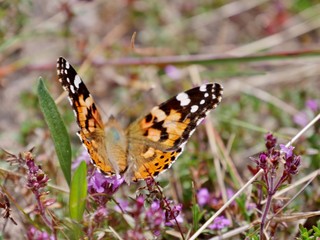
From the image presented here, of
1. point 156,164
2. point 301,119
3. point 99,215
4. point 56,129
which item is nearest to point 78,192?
point 99,215

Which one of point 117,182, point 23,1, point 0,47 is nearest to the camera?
point 117,182

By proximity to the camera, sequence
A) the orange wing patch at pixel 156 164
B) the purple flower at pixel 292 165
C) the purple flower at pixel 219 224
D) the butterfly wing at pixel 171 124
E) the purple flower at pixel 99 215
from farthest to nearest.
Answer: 1. the purple flower at pixel 219 224
2. the butterfly wing at pixel 171 124
3. the orange wing patch at pixel 156 164
4. the purple flower at pixel 292 165
5. the purple flower at pixel 99 215

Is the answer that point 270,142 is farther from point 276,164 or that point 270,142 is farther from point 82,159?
point 82,159

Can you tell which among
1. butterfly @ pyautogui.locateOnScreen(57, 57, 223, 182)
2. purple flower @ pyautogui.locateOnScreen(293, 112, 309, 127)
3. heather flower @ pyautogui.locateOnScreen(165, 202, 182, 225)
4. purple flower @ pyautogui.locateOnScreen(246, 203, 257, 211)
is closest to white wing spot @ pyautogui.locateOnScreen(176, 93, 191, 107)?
butterfly @ pyautogui.locateOnScreen(57, 57, 223, 182)

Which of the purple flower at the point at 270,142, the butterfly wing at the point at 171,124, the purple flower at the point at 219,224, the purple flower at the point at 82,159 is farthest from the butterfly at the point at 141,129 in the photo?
the purple flower at the point at 219,224

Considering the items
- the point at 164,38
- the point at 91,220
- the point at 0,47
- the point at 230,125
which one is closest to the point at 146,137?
the point at 91,220

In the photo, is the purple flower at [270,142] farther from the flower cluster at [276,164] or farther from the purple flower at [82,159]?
the purple flower at [82,159]

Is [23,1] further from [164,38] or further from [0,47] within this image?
[164,38]
